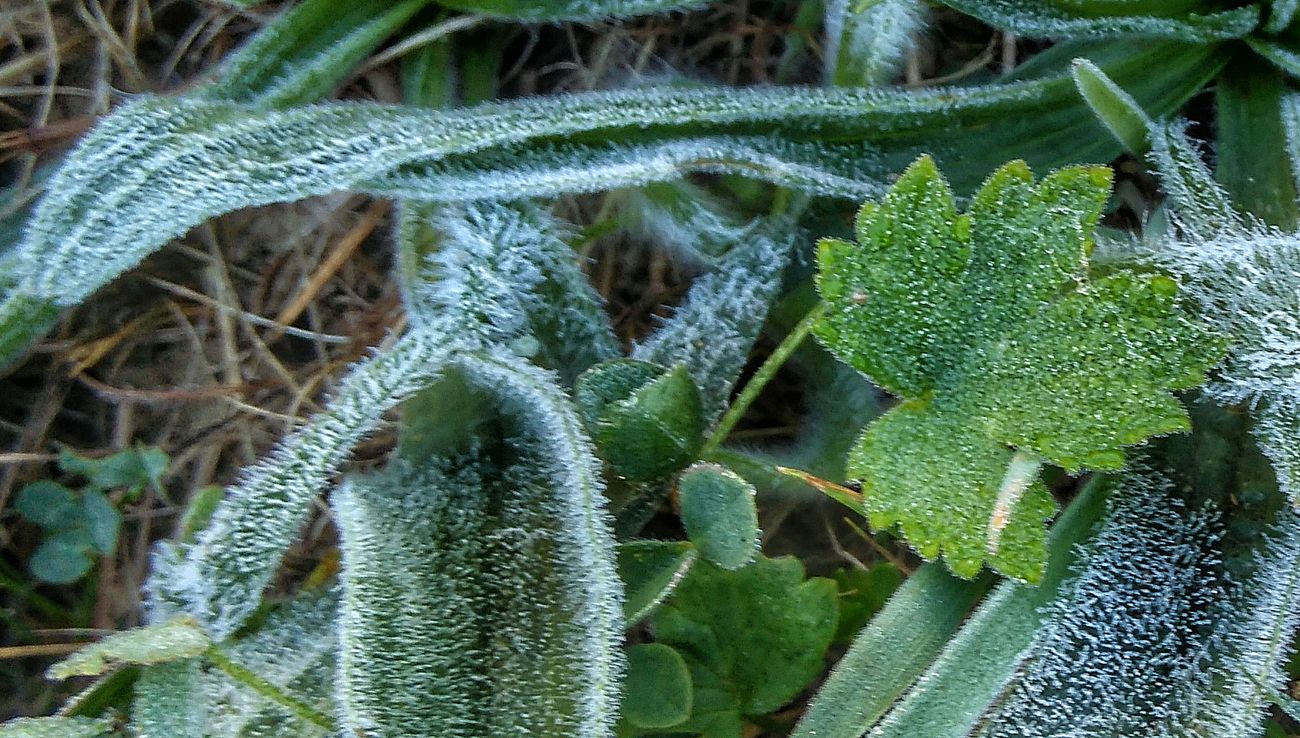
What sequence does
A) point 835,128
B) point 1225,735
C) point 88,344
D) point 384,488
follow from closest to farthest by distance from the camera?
point 1225,735
point 384,488
point 835,128
point 88,344

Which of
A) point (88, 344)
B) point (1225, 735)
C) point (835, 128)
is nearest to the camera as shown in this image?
point (1225, 735)

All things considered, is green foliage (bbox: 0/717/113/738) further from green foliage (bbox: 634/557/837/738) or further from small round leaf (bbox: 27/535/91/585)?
green foliage (bbox: 634/557/837/738)

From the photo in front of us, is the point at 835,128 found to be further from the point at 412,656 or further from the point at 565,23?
the point at 412,656

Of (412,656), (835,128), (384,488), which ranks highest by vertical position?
(835,128)

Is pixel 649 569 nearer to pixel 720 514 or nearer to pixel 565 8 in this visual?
pixel 720 514

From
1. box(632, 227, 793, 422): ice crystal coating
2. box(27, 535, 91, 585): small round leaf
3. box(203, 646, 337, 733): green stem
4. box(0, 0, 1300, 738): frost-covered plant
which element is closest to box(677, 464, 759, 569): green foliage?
box(0, 0, 1300, 738): frost-covered plant

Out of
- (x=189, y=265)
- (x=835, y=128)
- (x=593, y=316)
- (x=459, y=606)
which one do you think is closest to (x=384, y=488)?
(x=459, y=606)
